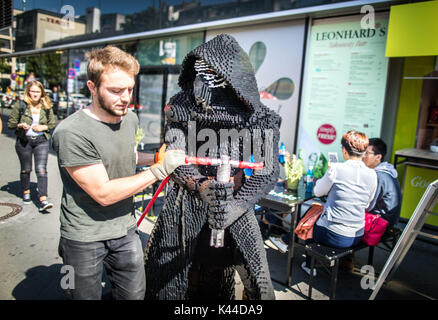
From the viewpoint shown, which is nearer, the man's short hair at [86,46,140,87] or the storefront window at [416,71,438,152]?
the man's short hair at [86,46,140,87]

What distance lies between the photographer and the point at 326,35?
549cm

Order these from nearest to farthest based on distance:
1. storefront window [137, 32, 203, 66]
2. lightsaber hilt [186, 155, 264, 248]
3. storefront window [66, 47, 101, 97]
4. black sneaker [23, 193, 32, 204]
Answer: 1. lightsaber hilt [186, 155, 264, 248]
2. black sneaker [23, 193, 32, 204]
3. storefront window [137, 32, 203, 66]
4. storefront window [66, 47, 101, 97]

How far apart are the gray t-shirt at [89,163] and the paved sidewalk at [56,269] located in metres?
1.53

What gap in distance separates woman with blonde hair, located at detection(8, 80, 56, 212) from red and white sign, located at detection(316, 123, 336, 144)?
4.61 meters

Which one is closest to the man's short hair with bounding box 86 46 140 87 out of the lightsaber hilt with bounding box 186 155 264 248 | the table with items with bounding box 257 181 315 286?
the lightsaber hilt with bounding box 186 155 264 248

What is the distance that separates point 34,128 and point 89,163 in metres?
3.77

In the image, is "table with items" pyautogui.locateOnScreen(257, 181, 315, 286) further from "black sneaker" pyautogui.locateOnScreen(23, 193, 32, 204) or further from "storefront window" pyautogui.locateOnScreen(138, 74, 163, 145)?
"storefront window" pyautogui.locateOnScreen(138, 74, 163, 145)

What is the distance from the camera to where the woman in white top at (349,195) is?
120 inches

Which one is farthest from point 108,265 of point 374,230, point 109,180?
point 374,230

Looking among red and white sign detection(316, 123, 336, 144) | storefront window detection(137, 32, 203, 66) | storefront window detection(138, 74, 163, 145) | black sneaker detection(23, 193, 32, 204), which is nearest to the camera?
black sneaker detection(23, 193, 32, 204)

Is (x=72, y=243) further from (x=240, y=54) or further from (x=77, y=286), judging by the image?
(x=240, y=54)

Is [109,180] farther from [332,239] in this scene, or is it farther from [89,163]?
[332,239]

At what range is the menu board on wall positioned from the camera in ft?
16.8
